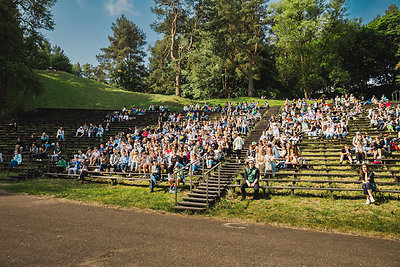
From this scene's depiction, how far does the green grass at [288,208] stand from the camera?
7.63 metres

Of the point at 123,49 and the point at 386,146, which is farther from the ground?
the point at 123,49

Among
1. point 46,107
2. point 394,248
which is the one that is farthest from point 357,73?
point 46,107

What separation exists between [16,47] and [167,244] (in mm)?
35524

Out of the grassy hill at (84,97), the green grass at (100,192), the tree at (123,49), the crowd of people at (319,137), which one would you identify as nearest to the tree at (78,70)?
the tree at (123,49)

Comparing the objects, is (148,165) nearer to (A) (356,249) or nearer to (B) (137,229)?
(B) (137,229)

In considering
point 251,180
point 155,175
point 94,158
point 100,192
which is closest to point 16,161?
point 94,158

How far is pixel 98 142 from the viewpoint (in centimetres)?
2214

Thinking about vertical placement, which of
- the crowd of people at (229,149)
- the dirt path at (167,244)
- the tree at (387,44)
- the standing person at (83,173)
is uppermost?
the tree at (387,44)

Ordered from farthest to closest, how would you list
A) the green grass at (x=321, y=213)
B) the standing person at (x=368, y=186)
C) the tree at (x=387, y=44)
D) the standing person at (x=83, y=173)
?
the tree at (x=387, y=44) → the standing person at (x=83, y=173) → the standing person at (x=368, y=186) → the green grass at (x=321, y=213)

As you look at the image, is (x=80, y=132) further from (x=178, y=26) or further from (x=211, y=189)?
(x=178, y=26)

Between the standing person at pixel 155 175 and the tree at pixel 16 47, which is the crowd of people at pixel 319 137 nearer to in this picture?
the standing person at pixel 155 175

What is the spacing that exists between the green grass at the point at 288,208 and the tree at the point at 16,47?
21.2 metres

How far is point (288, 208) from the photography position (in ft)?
29.9

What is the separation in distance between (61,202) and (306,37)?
41988 millimetres
